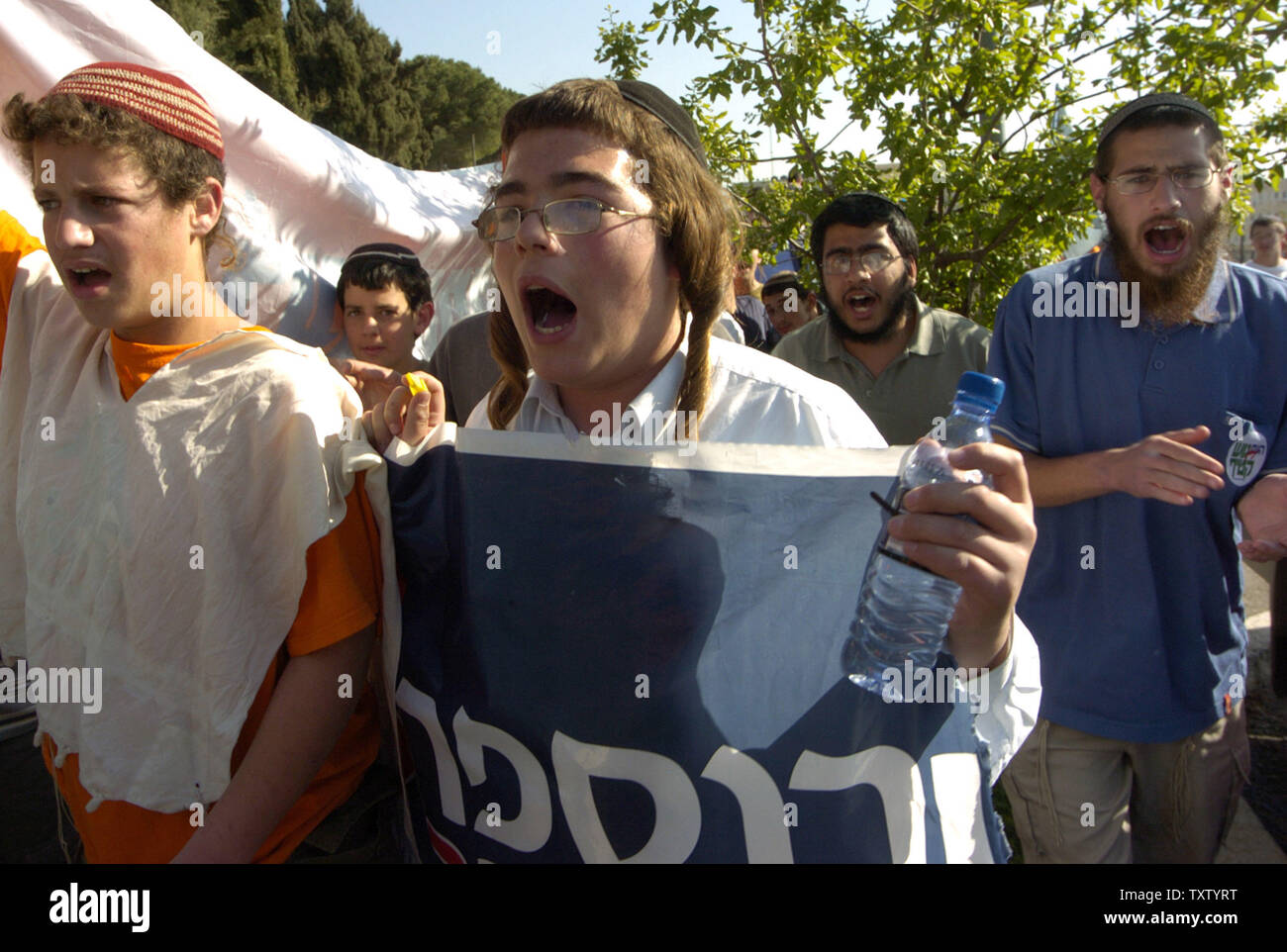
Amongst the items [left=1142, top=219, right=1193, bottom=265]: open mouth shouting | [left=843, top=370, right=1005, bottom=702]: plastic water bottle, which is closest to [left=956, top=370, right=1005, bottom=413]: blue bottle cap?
[left=843, top=370, right=1005, bottom=702]: plastic water bottle

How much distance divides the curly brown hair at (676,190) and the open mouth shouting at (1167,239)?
1422 millimetres

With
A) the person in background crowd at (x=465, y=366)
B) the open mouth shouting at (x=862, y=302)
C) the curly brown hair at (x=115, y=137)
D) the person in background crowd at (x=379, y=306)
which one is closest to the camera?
the curly brown hair at (x=115, y=137)

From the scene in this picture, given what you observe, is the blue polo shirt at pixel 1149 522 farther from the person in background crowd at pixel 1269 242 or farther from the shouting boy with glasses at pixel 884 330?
the person in background crowd at pixel 1269 242

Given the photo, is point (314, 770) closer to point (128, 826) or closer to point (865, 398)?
point (128, 826)

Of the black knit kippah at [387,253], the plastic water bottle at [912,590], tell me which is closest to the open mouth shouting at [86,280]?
the plastic water bottle at [912,590]

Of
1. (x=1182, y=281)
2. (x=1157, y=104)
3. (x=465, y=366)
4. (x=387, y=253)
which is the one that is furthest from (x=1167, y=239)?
(x=387, y=253)

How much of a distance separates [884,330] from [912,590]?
2450 millimetres

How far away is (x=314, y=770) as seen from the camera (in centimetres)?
172

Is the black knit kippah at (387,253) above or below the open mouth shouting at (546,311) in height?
above

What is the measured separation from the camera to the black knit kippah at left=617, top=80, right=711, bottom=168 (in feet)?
5.57

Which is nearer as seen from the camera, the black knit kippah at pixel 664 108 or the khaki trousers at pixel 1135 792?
the black knit kippah at pixel 664 108

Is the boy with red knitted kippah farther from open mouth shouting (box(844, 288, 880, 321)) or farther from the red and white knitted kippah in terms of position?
open mouth shouting (box(844, 288, 880, 321))

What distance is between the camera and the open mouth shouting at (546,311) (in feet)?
5.33
